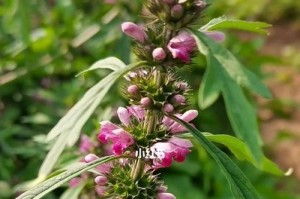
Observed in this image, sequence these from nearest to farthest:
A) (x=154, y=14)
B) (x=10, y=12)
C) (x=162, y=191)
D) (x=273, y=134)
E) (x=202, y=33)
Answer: (x=202, y=33)
(x=154, y=14)
(x=162, y=191)
(x=10, y=12)
(x=273, y=134)

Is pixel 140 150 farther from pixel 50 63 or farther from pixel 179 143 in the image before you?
pixel 50 63

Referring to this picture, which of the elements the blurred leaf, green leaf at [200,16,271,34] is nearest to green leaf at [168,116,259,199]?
green leaf at [200,16,271,34]

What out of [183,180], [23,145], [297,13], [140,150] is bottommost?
[297,13]

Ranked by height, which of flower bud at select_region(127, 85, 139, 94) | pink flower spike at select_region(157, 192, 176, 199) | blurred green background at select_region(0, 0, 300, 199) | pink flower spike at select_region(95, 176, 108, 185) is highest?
flower bud at select_region(127, 85, 139, 94)

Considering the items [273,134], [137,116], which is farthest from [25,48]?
[273,134]

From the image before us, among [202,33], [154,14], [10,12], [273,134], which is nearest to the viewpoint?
[202,33]

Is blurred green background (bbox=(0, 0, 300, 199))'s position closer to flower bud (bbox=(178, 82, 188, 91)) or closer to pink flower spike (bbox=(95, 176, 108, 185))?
pink flower spike (bbox=(95, 176, 108, 185))

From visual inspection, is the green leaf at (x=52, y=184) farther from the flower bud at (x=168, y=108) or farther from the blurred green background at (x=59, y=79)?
the blurred green background at (x=59, y=79)
